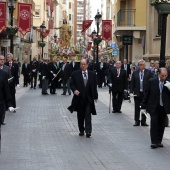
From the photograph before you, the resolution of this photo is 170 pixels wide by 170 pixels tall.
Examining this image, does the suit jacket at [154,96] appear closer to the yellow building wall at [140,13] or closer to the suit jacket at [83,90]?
the suit jacket at [83,90]

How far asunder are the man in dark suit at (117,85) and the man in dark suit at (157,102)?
7.12 metres

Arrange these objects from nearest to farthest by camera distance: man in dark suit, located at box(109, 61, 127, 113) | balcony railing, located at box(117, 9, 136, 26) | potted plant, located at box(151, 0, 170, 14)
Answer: potted plant, located at box(151, 0, 170, 14), man in dark suit, located at box(109, 61, 127, 113), balcony railing, located at box(117, 9, 136, 26)

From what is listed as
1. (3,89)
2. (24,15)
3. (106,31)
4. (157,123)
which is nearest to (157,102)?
(157,123)

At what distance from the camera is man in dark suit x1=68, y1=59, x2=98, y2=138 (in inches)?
506

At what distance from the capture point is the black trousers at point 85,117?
1270cm

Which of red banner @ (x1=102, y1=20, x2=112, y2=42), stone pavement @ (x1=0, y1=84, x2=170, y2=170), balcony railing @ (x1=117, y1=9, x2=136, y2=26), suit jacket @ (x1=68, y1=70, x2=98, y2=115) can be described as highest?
balcony railing @ (x1=117, y1=9, x2=136, y2=26)

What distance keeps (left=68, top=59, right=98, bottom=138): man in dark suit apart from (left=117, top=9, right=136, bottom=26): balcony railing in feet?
94.7

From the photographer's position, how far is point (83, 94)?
507 inches

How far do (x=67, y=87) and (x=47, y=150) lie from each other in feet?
58.8

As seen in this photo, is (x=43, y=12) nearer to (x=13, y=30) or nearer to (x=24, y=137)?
(x=13, y=30)

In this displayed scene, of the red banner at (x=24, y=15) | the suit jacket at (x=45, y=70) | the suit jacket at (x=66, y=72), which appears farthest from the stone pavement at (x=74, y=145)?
the red banner at (x=24, y=15)

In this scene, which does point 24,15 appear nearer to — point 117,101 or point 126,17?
point 126,17

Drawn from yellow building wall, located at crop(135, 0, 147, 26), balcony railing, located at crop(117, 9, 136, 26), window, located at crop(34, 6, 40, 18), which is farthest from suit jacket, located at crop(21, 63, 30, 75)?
window, located at crop(34, 6, 40, 18)

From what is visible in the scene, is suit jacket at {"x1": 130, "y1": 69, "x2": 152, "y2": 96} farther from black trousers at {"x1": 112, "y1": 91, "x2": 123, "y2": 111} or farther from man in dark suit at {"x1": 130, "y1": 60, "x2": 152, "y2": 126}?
black trousers at {"x1": 112, "y1": 91, "x2": 123, "y2": 111}
